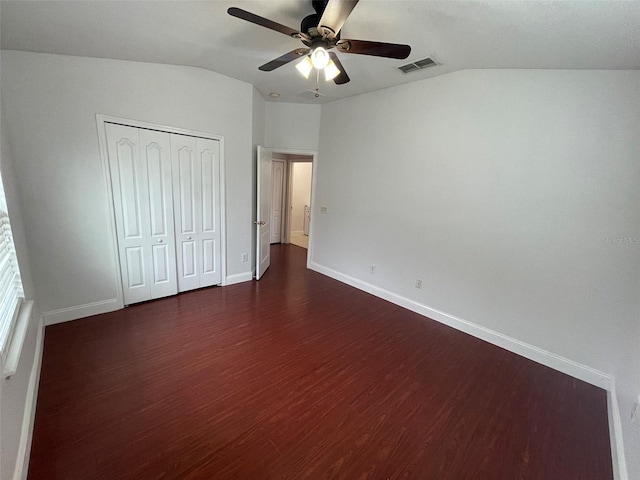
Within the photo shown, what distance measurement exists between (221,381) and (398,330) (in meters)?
1.91

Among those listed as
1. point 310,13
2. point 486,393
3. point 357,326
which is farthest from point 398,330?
point 310,13

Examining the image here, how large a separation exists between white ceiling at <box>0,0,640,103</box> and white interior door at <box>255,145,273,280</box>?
1539 mm

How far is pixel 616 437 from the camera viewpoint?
1814mm

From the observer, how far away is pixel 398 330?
304 cm

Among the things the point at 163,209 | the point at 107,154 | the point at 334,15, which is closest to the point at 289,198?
the point at 163,209

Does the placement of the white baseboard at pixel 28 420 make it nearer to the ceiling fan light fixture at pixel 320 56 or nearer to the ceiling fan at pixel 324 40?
the ceiling fan at pixel 324 40

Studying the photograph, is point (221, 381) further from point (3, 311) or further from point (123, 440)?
point (3, 311)

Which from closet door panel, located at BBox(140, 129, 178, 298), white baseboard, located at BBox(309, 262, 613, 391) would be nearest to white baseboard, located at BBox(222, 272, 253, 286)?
closet door panel, located at BBox(140, 129, 178, 298)

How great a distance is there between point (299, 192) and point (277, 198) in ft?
4.47

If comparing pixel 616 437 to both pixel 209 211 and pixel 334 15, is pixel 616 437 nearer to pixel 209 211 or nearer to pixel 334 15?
pixel 334 15

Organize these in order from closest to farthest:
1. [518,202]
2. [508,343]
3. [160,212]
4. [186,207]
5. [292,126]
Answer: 1. [518,202]
2. [508,343]
3. [160,212]
4. [186,207]
5. [292,126]

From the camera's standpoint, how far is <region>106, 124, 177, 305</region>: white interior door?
2.95 m

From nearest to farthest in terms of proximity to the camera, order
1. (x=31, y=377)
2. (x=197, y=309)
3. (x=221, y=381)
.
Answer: (x=31, y=377) < (x=221, y=381) < (x=197, y=309)

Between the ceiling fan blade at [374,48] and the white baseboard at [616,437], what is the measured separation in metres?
2.89
